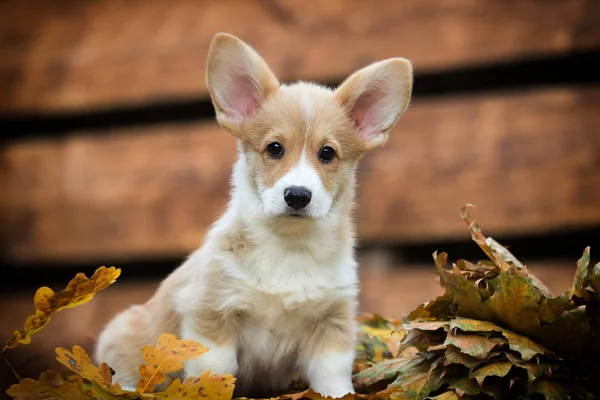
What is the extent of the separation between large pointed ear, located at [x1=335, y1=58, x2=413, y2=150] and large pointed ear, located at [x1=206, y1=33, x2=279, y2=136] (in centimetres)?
22

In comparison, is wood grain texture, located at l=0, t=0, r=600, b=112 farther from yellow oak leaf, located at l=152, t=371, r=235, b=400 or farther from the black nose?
yellow oak leaf, located at l=152, t=371, r=235, b=400

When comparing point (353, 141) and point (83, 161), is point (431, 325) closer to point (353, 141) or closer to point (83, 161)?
point (353, 141)

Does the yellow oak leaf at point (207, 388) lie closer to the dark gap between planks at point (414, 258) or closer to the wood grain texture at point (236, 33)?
the dark gap between planks at point (414, 258)

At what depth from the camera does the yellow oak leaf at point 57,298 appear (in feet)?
5.24

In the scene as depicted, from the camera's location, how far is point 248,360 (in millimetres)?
2049

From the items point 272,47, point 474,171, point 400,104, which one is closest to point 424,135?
point 474,171

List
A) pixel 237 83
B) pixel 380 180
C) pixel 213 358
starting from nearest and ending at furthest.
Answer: pixel 213 358 < pixel 237 83 < pixel 380 180

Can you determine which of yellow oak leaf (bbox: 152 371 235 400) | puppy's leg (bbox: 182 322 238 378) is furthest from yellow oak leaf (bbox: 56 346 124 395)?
puppy's leg (bbox: 182 322 238 378)

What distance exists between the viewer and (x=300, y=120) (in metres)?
2.10

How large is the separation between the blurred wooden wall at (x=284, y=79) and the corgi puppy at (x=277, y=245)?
129 centimetres

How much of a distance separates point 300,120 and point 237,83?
24cm

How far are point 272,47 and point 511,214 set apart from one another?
54.5 inches

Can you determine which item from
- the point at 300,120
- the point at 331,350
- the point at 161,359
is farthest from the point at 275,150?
the point at 161,359

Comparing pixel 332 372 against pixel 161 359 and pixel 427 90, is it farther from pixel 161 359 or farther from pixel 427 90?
pixel 427 90
